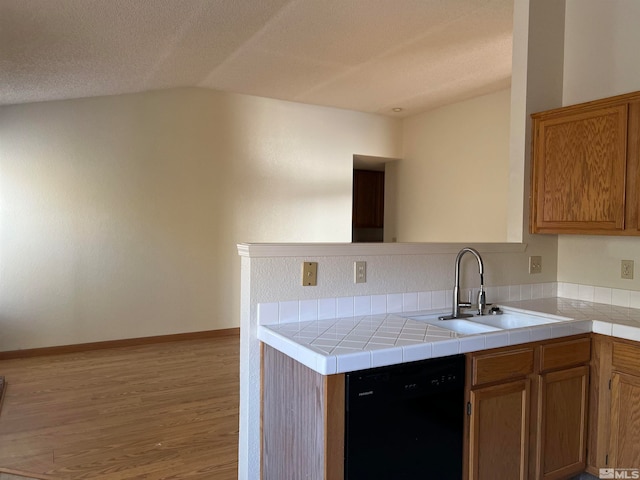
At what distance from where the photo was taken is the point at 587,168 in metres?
2.55

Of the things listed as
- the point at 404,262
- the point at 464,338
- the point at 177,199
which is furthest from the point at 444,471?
the point at 177,199

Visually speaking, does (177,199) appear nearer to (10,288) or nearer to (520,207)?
(10,288)

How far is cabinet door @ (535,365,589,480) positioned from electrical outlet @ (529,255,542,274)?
0.80 meters

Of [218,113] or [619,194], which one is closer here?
[619,194]

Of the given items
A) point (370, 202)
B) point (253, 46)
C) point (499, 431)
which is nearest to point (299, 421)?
point (499, 431)

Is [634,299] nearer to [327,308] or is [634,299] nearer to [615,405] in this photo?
[615,405]

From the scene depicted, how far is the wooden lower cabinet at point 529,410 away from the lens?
1821 mm

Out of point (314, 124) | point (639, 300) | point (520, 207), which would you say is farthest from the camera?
point (314, 124)

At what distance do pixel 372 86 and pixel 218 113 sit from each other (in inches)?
68.3

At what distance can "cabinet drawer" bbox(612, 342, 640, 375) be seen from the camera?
2031 millimetres

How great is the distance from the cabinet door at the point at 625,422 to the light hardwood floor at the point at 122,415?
188 centimetres

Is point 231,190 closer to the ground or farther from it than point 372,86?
closer to the ground

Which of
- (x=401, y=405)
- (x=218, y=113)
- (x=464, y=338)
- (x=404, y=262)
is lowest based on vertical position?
(x=401, y=405)

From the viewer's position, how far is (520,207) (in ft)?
9.41
